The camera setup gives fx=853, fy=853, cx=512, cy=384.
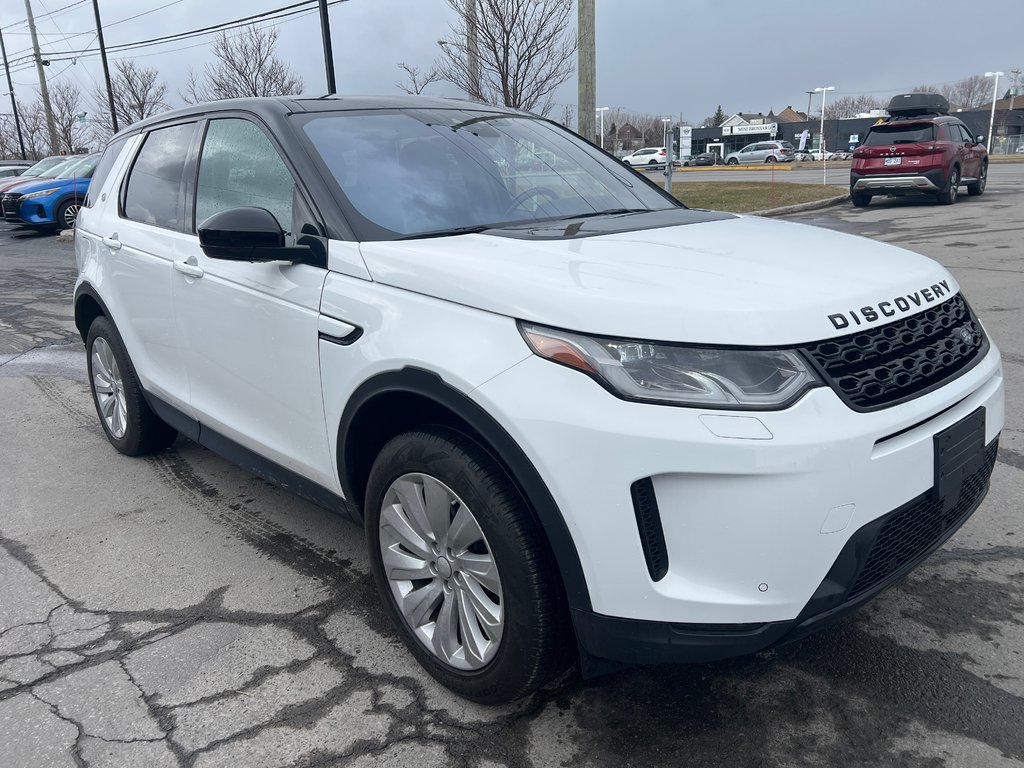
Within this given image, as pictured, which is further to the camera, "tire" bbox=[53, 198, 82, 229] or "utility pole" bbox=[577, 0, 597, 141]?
"tire" bbox=[53, 198, 82, 229]

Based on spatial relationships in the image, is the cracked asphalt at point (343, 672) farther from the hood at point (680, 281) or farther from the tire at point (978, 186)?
the tire at point (978, 186)

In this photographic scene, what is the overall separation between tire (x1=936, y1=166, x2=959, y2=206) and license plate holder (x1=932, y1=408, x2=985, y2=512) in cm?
1640

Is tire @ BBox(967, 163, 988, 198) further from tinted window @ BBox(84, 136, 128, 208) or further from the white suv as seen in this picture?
tinted window @ BBox(84, 136, 128, 208)

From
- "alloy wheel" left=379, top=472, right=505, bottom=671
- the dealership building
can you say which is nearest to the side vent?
"alloy wheel" left=379, top=472, right=505, bottom=671

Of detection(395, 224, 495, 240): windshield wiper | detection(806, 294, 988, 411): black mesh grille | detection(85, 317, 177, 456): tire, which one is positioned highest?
detection(395, 224, 495, 240): windshield wiper

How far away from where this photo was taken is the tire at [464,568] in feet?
7.30

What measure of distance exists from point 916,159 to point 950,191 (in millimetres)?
1242

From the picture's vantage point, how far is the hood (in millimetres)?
2033

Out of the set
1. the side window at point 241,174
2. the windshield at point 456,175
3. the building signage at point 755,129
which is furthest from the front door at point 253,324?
the building signage at point 755,129

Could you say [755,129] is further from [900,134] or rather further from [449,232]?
[449,232]

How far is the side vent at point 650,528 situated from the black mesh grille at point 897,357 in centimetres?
51

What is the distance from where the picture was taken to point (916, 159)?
54.0ft

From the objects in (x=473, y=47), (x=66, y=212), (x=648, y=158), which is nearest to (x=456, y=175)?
(x=473, y=47)

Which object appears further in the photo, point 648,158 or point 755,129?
point 755,129
